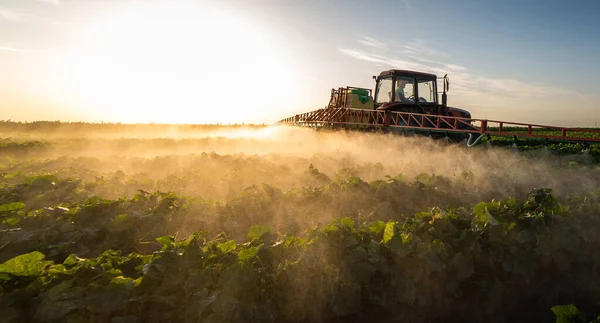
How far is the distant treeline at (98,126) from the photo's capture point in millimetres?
24484

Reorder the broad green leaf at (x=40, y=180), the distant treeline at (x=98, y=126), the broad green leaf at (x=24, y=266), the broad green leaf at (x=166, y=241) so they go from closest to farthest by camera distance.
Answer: the broad green leaf at (x=24, y=266), the broad green leaf at (x=166, y=241), the broad green leaf at (x=40, y=180), the distant treeline at (x=98, y=126)

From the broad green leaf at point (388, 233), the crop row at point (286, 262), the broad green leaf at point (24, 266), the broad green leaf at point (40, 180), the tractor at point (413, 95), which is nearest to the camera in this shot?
the broad green leaf at point (24, 266)

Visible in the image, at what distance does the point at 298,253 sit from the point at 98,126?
30574mm

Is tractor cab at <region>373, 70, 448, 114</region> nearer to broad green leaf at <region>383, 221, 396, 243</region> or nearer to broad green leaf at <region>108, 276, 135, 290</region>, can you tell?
broad green leaf at <region>383, 221, 396, 243</region>

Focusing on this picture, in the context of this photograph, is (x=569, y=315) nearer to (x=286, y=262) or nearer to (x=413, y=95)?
(x=286, y=262)

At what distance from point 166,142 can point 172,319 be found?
1731 cm

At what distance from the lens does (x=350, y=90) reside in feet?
59.7

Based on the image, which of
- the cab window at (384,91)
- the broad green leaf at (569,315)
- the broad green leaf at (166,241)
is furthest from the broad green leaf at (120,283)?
the cab window at (384,91)

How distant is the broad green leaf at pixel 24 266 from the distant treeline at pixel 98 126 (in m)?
27.6

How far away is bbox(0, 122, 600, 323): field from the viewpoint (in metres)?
2.73

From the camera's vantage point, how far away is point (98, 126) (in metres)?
28.9

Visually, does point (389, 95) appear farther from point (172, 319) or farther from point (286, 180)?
point (172, 319)

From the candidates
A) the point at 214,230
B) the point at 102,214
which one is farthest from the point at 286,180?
the point at 102,214

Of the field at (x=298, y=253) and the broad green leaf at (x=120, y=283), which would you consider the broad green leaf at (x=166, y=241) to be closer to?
the field at (x=298, y=253)
